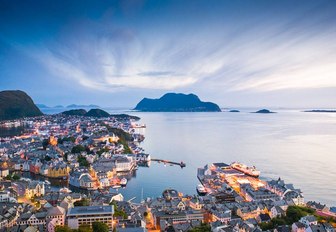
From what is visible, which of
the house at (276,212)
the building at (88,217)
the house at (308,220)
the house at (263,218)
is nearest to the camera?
the house at (308,220)

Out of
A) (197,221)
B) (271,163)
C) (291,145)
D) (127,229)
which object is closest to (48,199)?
(127,229)

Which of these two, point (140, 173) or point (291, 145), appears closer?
point (140, 173)

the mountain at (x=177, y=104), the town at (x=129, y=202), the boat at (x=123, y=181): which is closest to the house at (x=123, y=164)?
the town at (x=129, y=202)

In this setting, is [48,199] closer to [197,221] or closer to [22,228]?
[22,228]

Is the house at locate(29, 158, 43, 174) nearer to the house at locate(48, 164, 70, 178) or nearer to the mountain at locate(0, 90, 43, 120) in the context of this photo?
the house at locate(48, 164, 70, 178)

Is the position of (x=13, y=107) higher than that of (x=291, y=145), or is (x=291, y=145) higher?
(x=13, y=107)

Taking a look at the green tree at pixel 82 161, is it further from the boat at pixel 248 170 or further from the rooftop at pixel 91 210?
the rooftop at pixel 91 210
